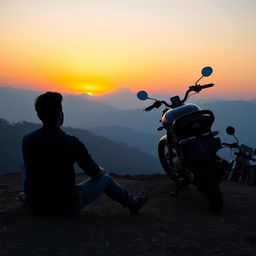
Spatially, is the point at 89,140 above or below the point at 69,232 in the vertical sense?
below

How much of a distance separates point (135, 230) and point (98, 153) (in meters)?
149

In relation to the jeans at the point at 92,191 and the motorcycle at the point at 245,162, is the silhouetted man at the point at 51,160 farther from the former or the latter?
the motorcycle at the point at 245,162

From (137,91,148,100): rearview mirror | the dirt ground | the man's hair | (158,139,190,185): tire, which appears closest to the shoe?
the dirt ground

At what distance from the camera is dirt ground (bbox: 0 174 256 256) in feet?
12.5

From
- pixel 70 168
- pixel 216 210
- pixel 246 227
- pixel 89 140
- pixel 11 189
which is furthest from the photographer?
pixel 89 140

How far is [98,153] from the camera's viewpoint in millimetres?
152875

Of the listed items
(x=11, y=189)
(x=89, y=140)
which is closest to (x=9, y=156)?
(x=89, y=140)

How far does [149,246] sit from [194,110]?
2697 millimetres

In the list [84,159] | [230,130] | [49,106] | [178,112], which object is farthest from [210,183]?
[230,130]

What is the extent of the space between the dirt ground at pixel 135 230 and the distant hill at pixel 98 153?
389 feet

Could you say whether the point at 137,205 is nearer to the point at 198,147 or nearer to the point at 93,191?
the point at 93,191

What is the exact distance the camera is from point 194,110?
6.02 meters

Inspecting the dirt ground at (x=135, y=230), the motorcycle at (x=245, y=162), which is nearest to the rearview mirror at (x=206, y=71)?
the dirt ground at (x=135, y=230)

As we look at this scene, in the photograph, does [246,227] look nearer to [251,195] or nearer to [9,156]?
[251,195]
